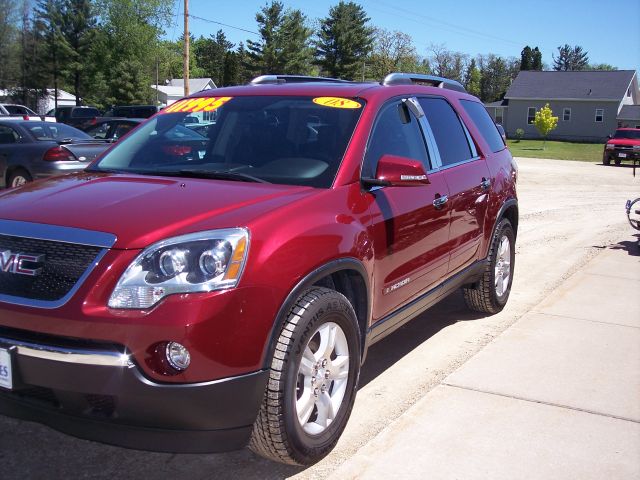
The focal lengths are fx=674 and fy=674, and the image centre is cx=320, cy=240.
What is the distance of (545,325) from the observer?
5773 mm

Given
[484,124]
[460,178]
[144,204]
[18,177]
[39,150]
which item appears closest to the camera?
[144,204]

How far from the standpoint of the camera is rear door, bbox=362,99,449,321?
12.4 feet

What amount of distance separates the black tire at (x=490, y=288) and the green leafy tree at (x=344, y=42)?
65.9 m

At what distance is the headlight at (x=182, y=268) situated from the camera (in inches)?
103

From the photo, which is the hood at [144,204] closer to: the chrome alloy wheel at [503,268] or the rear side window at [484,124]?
the rear side window at [484,124]

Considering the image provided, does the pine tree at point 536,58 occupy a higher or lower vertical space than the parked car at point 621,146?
higher

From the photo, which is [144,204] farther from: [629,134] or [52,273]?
[629,134]

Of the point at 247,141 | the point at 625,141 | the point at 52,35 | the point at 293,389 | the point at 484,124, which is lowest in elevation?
the point at 293,389

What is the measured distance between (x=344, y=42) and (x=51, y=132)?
6065 centimetres

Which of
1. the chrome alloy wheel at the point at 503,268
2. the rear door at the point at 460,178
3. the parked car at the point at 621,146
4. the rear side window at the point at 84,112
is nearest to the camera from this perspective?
the rear door at the point at 460,178

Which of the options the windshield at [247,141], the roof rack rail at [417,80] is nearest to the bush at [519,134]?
the roof rack rail at [417,80]

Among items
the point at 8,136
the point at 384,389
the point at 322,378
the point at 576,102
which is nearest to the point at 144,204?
the point at 322,378

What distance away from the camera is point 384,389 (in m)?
4.35

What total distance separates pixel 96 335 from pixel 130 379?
0.22m
